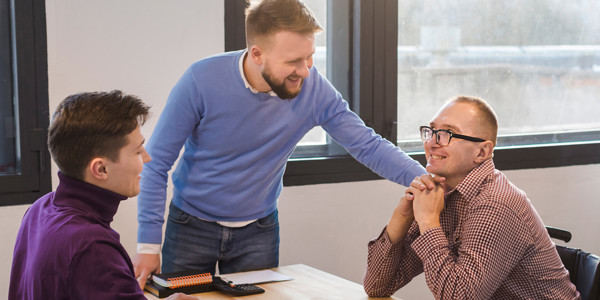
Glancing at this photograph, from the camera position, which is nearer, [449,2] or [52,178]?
[52,178]

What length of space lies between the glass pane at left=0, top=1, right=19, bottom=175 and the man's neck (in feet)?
3.68

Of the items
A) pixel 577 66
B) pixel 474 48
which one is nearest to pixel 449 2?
pixel 474 48

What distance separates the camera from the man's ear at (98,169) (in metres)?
1.37

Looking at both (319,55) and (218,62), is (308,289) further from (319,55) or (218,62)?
(319,55)

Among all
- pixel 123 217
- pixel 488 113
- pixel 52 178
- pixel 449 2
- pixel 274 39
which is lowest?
pixel 123 217

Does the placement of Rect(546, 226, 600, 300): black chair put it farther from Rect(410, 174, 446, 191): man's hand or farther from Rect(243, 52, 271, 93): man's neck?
Rect(243, 52, 271, 93): man's neck

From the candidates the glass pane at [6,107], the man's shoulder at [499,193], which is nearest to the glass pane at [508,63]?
the man's shoulder at [499,193]

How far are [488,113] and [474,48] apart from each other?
1873 mm

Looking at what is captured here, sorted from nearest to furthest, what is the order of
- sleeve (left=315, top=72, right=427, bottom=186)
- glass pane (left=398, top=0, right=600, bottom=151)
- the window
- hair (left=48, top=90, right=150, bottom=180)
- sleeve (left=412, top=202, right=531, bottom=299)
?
hair (left=48, top=90, right=150, bottom=180) < sleeve (left=412, top=202, right=531, bottom=299) < sleeve (left=315, top=72, right=427, bottom=186) < the window < glass pane (left=398, top=0, right=600, bottom=151)

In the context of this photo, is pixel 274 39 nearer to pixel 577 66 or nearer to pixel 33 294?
pixel 33 294

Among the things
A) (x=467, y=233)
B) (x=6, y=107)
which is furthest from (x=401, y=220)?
(x=6, y=107)

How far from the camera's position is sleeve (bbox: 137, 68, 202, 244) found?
2091 mm

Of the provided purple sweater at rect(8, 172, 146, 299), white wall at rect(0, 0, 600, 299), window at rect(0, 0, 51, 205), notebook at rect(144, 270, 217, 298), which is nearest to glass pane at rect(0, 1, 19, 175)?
window at rect(0, 0, 51, 205)

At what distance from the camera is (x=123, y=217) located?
9.33 feet
